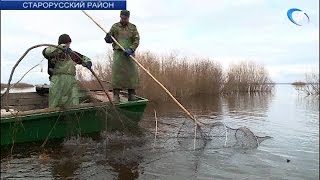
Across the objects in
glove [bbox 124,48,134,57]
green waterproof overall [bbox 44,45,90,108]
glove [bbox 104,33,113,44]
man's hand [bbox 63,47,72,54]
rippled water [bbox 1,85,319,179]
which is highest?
glove [bbox 104,33,113,44]

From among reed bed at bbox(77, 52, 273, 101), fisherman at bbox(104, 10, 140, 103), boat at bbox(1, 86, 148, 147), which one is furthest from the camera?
reed bed at bbox(77, 52, 273, 101)

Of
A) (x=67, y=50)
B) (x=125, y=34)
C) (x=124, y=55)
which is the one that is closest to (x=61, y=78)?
(x=67, y=50)

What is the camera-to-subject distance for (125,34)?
29.8 ft

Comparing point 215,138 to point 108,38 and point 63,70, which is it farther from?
point 63,70

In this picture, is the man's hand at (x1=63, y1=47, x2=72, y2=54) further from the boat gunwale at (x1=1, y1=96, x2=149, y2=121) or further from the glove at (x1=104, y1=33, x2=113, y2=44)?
the glove at (x1=104, y1=33, x2=113, y2=44)

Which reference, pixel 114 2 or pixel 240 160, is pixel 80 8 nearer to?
pixel 114 2

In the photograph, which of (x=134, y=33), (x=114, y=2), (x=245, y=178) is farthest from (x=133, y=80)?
(x=245, y=178)

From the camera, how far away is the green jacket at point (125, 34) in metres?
9.05

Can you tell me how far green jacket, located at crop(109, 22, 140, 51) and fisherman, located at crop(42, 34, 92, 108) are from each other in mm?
1299

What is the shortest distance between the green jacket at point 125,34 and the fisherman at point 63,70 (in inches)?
51.2

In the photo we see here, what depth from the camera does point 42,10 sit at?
26.3ft

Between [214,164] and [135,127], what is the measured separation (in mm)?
2159

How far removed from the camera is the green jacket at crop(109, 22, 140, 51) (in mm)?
9055

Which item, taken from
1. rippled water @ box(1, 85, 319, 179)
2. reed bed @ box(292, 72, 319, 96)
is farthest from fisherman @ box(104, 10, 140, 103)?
reed bed @ box(292, 72, 319, 96)
